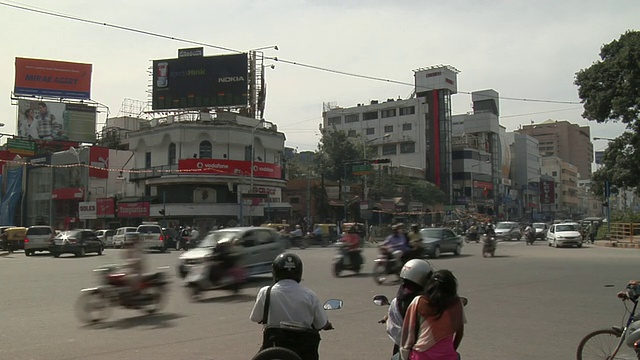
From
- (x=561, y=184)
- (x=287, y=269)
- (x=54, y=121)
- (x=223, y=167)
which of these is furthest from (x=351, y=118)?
(x=287, y=269)

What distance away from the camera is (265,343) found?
177 inches

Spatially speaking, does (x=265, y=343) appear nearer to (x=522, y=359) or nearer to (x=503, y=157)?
(x=522, y=359)

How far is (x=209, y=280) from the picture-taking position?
13.2m

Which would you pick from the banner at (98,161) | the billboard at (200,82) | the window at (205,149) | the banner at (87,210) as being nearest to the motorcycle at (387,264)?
the window at (205,149)

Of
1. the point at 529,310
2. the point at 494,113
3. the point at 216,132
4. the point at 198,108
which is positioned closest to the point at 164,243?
the point at 216,132

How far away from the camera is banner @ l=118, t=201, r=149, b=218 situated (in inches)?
1900

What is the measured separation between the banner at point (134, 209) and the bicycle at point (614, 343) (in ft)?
149

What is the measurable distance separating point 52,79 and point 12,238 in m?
35.6

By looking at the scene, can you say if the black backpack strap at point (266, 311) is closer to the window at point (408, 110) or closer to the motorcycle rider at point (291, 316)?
the motorcycle rider at point (291, 316)

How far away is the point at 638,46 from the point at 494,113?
69097 millimetres

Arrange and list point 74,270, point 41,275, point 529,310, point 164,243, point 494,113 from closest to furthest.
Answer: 1. point 529,310
2. point 41,275
3. point 74,270
4. point 164,243
5. point 494,113

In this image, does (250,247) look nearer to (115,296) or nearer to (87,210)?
(115,296)

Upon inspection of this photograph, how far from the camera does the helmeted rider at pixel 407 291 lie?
4539 mm

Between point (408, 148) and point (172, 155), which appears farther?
point (408, 148)
